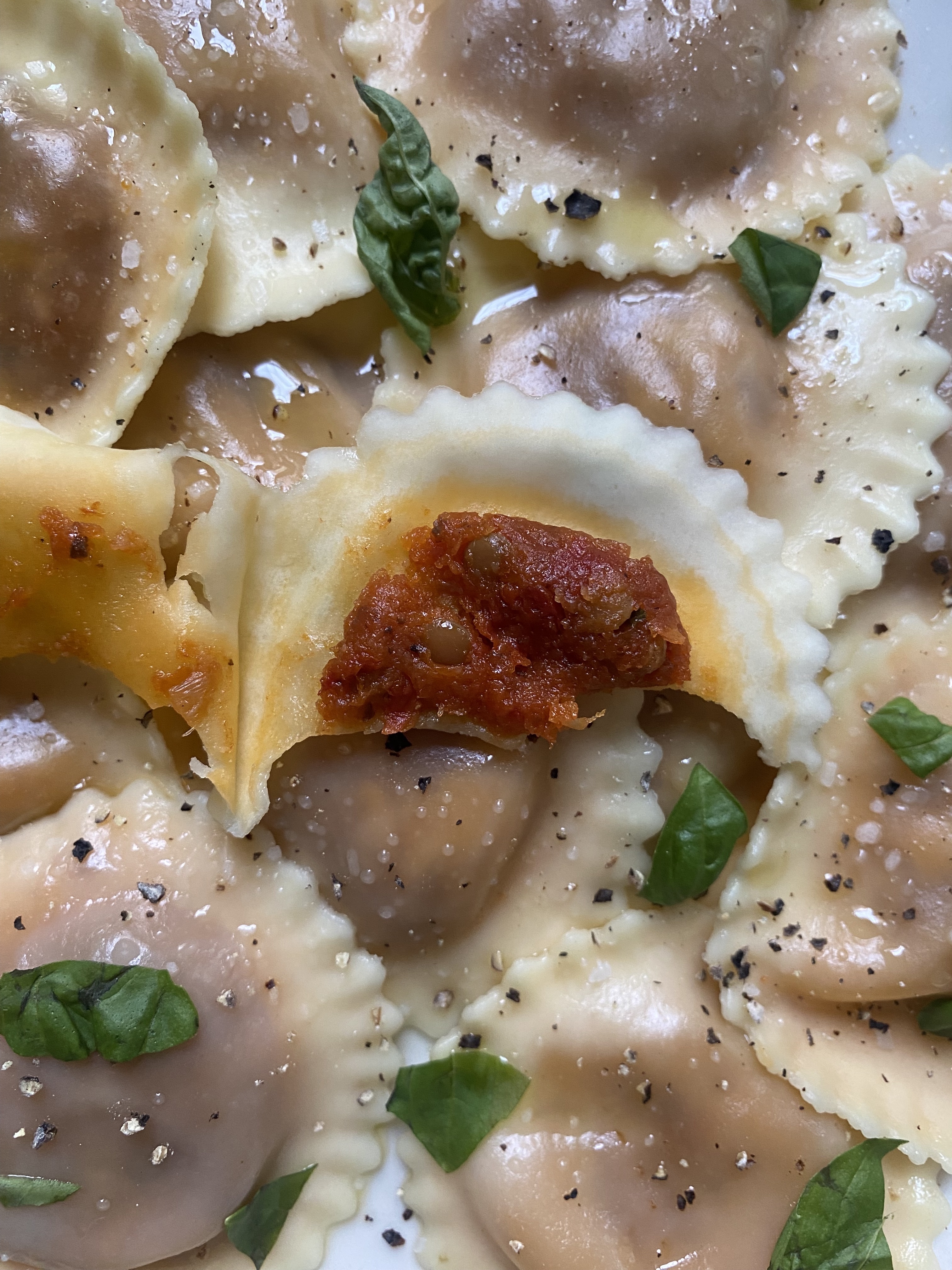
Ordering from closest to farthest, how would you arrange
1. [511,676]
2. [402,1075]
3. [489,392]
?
[511,676] → [489,392] → [402,1075]

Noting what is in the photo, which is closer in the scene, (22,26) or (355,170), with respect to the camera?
(22,26)

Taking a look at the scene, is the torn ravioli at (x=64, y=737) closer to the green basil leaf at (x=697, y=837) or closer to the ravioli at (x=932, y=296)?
the green basil leaf at (x=697, y=837)

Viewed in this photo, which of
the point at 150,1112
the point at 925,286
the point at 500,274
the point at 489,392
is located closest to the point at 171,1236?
the point at 150,1112

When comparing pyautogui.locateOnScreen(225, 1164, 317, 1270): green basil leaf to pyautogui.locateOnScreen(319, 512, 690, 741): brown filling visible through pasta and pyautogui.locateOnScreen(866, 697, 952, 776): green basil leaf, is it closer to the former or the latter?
pyautogui.locateOnScreen(319, 512, 690, 741): brown filling visible through pasta

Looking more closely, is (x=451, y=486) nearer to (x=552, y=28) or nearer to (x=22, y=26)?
(x=552, y=28)

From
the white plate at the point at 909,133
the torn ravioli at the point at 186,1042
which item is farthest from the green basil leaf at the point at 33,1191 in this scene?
the white plate at the point at 909,133

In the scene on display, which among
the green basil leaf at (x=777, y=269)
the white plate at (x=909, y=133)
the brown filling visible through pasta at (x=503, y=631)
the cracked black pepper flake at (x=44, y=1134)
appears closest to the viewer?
the brown filling visible through pasta at (x=503, y=631)

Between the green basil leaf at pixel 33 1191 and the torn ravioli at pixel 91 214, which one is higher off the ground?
the torn ravioli at pixel 91 214

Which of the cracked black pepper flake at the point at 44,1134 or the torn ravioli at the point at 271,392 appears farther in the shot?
the torn ravioli at the point at 271,392
